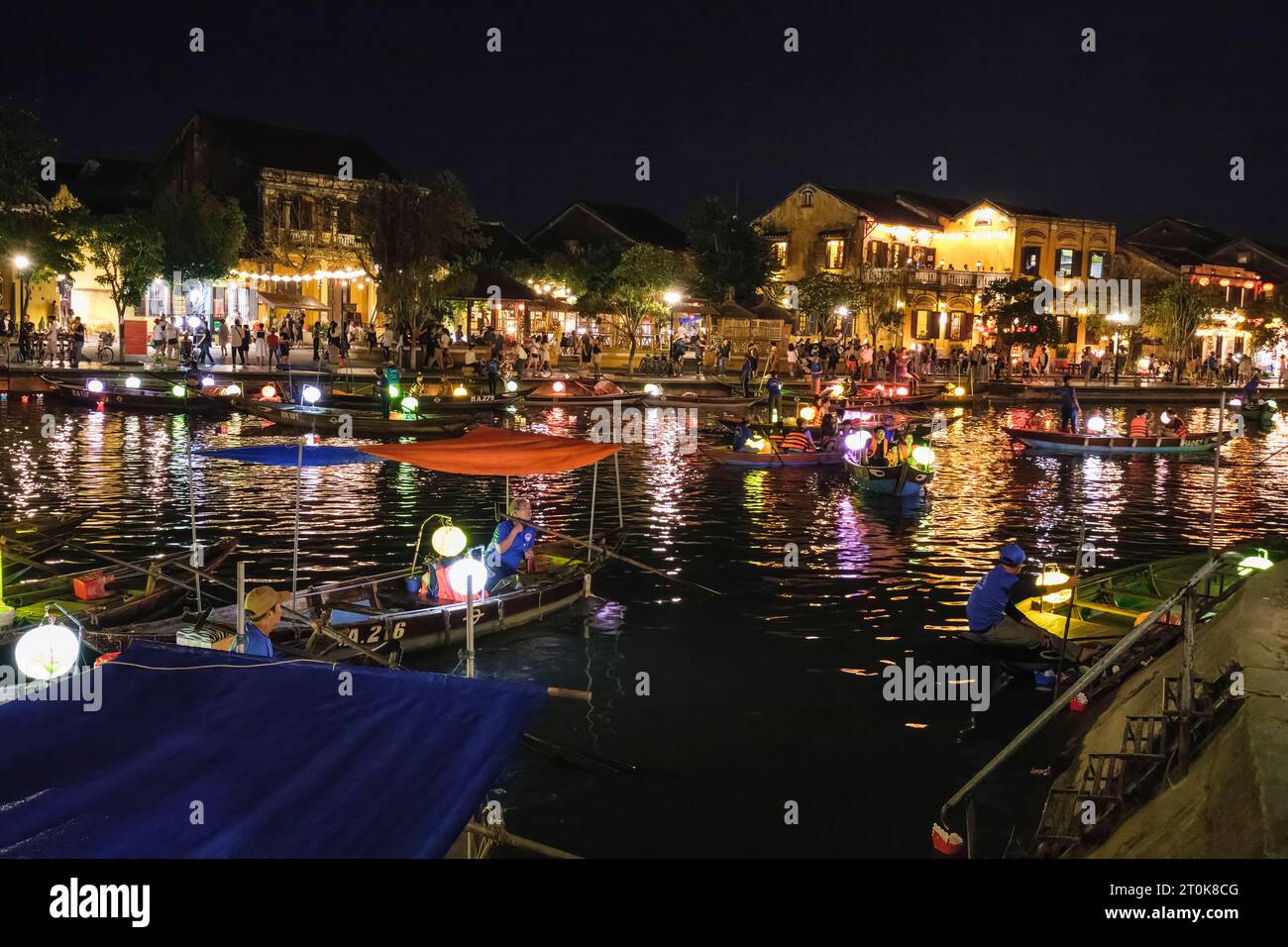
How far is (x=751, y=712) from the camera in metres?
12.5

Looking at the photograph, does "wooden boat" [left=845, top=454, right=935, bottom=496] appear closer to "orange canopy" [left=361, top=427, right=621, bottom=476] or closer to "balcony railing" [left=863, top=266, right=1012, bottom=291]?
"orange canopy" [left=361, top=427, right=621, bottom=476]

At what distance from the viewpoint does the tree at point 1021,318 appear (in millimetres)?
63122

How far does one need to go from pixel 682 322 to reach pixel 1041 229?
23817mm

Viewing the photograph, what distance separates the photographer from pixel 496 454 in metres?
14.7

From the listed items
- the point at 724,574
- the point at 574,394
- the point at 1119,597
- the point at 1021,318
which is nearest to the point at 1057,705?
the point at 1119,597

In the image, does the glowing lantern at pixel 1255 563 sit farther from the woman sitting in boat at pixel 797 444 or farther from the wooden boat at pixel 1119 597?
the woman sitting in boat at pixel 797 444

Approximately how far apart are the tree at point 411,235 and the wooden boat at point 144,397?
12993 millimetres

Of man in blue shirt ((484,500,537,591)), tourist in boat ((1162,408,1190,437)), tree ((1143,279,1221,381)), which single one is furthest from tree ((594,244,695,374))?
man in blue shirt ((484,500,537,591))

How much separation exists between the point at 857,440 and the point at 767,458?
93.5 inches

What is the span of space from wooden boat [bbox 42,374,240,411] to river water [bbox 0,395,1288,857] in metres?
0.70

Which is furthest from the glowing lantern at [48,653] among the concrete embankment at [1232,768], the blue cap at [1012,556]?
the blue cap at [1012,556]
